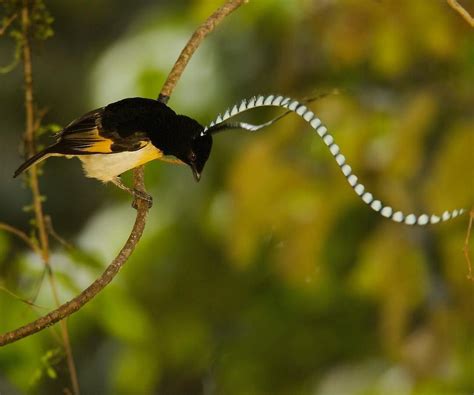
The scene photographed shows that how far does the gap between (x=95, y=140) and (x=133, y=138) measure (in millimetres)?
36

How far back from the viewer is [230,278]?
1593mm

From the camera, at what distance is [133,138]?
768mm

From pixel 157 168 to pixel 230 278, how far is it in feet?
0.80

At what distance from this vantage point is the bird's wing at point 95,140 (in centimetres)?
77

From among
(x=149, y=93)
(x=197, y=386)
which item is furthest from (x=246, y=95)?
(x=197, y=386)

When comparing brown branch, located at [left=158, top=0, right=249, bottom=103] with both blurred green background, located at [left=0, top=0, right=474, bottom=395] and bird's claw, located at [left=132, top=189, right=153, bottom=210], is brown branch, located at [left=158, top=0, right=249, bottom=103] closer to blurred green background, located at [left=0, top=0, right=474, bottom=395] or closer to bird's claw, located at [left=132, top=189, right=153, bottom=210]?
bird's claw, located at [left=132, top=189, right=153, bottom=210]

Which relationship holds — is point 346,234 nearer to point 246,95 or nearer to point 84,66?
point 246,95

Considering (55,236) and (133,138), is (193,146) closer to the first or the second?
(133,138)

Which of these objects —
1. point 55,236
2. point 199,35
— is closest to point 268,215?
point 55,236

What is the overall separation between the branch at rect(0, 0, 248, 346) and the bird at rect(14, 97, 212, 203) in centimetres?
4

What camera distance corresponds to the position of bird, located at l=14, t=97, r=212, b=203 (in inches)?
29.5

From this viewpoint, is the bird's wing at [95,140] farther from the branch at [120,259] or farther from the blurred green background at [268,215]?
the blurred green background at [268,215]

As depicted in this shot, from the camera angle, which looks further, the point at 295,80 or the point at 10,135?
the point at 10,135

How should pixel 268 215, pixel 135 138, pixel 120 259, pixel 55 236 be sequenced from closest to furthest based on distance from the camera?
pixel 120 259 < pixel 135 138 < pixel 55 236 < pixel 268 215
